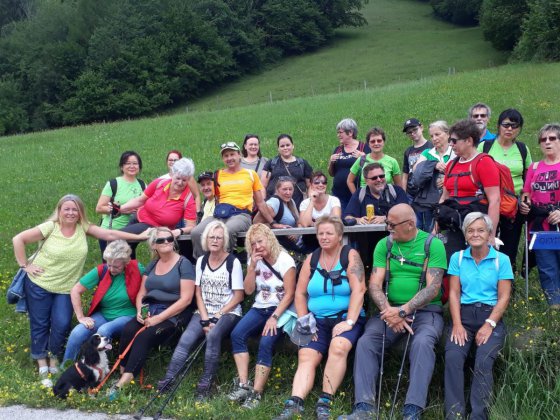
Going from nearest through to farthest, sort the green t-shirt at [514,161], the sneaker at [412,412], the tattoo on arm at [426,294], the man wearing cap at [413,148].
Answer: the sneaker at [412,412], the tattoo on arm at [426,294], the green t-shirt at [514,161], the man wearing cap at [413,148]

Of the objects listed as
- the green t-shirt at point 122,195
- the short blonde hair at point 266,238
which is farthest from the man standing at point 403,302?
the green t-shirt at point 122,195

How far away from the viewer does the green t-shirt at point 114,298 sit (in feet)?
23.2

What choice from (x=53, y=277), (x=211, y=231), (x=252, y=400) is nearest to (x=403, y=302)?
(x=252, y=400)

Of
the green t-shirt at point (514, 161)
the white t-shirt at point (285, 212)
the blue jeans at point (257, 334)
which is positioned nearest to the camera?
the blue jeans at point (257, 334)

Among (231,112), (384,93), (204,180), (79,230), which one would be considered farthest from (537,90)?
(79,230)

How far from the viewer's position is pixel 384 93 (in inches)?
1012

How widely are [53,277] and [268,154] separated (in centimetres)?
1060

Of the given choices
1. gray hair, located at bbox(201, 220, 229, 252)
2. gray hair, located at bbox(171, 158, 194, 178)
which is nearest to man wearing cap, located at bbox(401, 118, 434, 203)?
gray hair, located at bbox(201, 220, 229, 252)

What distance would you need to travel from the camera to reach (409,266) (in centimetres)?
589

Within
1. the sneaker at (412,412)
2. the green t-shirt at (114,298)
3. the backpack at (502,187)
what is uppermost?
the backpack at (502,187)

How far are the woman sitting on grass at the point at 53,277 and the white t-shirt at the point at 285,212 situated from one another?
2.29 metres

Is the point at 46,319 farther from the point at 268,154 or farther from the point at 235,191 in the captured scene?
the point at 268,154

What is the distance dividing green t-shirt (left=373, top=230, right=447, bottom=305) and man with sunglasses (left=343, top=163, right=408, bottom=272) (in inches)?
38.1

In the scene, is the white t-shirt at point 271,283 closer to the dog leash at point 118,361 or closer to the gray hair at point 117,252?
the dog leash at point 118,361
